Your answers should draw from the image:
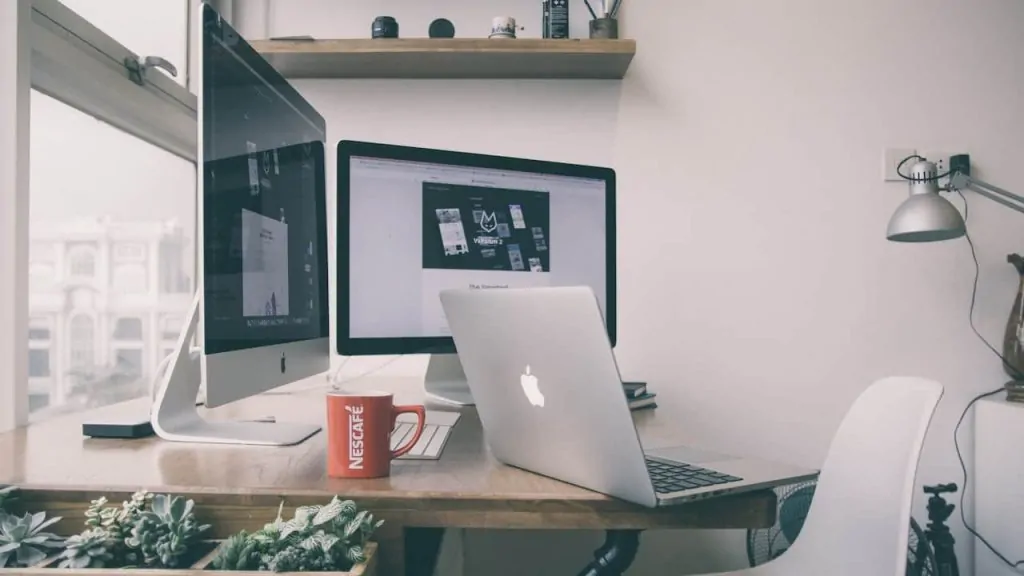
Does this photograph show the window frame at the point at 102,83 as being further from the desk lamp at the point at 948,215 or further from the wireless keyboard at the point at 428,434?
the desk lamp at the point at 948,215

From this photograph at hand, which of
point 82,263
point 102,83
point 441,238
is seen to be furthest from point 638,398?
point 102,83

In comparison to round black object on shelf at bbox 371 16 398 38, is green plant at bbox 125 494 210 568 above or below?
below

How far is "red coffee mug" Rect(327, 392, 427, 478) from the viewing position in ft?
2.65

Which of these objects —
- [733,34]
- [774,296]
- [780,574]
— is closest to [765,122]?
[733,34]

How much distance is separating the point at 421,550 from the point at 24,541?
422 mm

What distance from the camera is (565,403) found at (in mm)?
775

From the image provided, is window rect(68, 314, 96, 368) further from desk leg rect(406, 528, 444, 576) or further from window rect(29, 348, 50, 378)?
desk leg rect(406, 528, 444, 576)

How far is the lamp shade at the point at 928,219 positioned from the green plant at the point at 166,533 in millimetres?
1673

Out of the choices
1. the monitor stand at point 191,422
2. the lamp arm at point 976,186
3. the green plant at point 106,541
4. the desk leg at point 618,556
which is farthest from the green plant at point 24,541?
the lamp arm at point 976,186

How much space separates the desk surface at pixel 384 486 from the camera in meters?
0.76

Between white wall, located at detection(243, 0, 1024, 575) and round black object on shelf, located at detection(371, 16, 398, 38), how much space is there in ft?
0.53

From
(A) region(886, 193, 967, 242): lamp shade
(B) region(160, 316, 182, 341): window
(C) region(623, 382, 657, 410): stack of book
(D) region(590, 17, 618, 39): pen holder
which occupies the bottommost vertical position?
(C) region(623, 382, 657, 410): stack of book

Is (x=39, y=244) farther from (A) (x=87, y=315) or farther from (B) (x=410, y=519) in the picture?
(B) (x=410, y=519)

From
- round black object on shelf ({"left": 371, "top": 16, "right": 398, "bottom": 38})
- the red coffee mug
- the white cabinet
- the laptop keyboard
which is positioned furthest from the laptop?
the white cabinet
